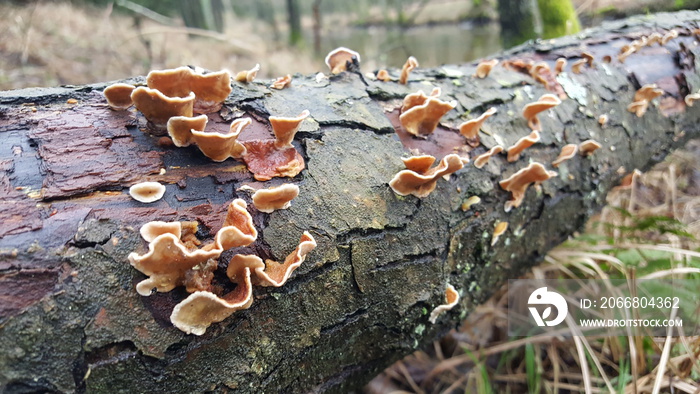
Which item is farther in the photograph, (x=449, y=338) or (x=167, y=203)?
(x=449, y=338)

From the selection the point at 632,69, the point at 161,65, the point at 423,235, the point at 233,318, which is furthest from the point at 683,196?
the point at 161,65

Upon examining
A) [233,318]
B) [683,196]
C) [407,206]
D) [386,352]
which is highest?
[407,206]

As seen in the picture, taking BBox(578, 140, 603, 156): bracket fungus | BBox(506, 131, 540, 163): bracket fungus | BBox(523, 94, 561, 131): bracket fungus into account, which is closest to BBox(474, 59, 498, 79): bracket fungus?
BBox(523, 94, 561, 131): bracket fungus

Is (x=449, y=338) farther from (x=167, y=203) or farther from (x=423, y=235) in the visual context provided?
(x=167, y=203)

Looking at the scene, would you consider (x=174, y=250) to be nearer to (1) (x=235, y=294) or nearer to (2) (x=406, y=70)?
(1) (x=235, y=294)

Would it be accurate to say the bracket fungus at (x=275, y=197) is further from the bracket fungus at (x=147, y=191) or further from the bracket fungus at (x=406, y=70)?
the bracket fungus at (x=406, y=70)
